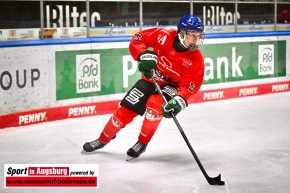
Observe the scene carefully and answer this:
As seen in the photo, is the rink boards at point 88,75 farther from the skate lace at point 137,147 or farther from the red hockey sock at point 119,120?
the skate lace at point 137,147

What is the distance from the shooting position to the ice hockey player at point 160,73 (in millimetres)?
5754

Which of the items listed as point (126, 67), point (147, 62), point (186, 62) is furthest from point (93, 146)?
point (126, 67)

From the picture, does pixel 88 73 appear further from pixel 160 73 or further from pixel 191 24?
pixel 191 24

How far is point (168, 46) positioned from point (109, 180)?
1.42 metres

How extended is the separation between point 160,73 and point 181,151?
825 millimetres

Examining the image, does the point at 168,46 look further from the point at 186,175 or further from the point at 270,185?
the point at 270,185

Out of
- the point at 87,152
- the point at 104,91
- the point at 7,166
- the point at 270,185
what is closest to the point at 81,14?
the point at 104,91

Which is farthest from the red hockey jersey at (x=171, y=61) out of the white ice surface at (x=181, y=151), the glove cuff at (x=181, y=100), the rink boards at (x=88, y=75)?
the rink boards at (x=88, y=75)

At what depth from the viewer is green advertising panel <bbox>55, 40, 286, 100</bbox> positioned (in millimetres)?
8523

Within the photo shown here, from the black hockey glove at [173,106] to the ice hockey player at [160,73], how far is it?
2cm

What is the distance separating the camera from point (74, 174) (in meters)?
5.16

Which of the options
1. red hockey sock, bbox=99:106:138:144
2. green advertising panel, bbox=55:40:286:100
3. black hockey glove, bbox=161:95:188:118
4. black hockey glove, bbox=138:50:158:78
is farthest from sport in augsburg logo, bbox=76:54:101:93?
black hockey glove, bbox=161:95:188:118

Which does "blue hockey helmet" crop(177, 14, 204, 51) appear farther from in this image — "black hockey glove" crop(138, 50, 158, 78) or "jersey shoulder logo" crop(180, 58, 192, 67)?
"black hockey glove" crop(138, 50, 158, 78)

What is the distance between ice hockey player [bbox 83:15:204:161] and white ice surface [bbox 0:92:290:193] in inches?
11.8
